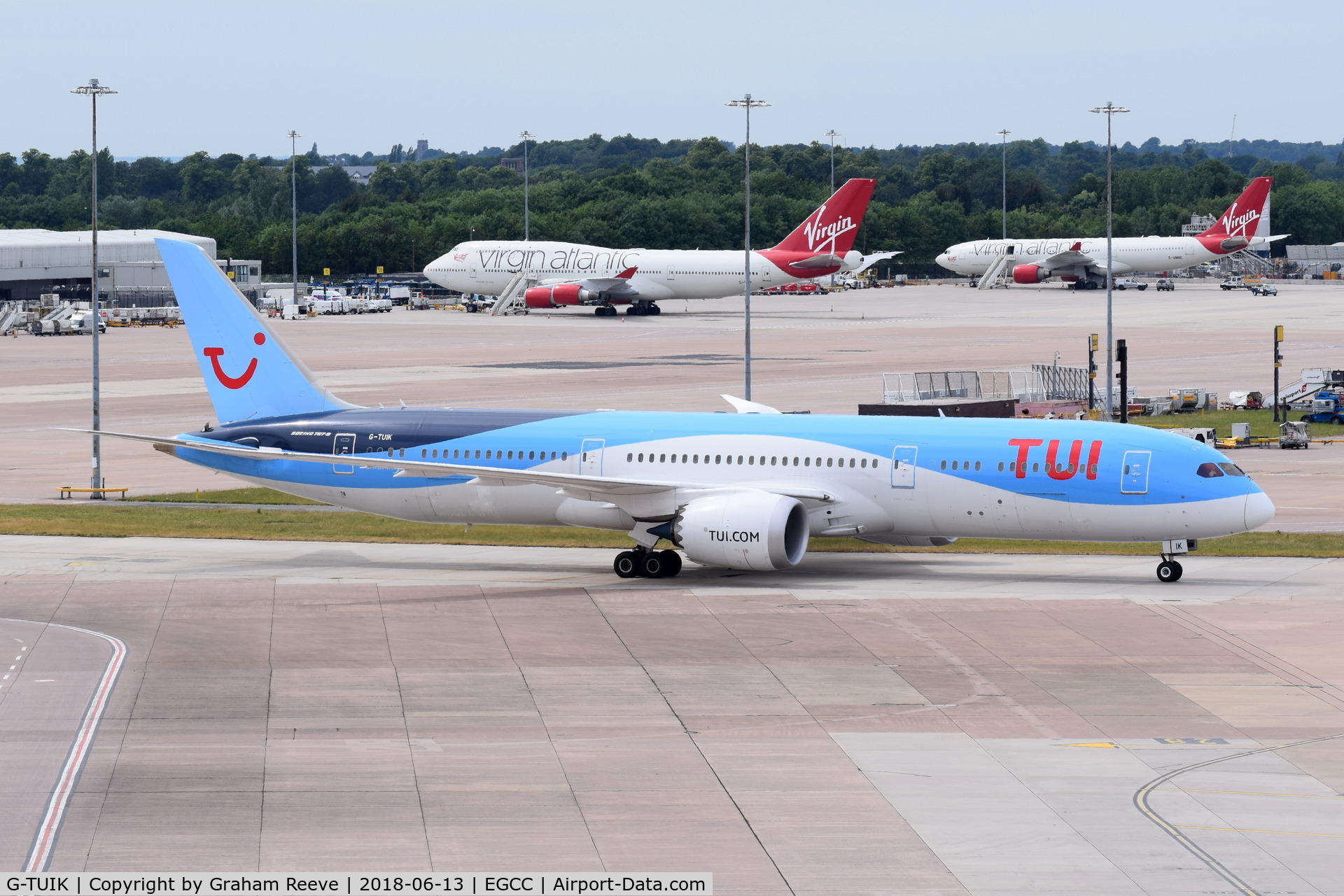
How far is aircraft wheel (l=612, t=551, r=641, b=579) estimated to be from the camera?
41281 mm

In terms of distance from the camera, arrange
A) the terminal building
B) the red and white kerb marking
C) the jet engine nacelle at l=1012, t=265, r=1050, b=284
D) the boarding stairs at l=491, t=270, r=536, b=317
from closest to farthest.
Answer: the red and white kerb marking
the boarding stairs at l=491, t=270, r=536, b=317
the terminal building
the jet engine nacelle at l=1012, t=265, r=1050, b=284

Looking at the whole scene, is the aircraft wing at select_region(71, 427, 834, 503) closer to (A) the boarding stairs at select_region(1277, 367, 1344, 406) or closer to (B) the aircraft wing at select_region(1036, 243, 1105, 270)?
(A) the boarding stairs at select_region(1277, 367, 1344, 406)

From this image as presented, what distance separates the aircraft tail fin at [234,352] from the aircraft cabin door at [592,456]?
23.9 feet

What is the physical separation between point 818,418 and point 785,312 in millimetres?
113303

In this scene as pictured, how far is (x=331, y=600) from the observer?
38.1 meters

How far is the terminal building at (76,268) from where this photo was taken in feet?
530

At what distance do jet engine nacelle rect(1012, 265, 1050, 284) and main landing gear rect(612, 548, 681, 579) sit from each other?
148 meters

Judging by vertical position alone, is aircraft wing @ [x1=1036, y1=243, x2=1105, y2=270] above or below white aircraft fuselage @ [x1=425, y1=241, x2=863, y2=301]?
above

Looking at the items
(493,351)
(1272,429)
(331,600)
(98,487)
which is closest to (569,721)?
(331,600)

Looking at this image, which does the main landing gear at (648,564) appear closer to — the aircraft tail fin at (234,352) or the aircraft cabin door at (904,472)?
the aircraft cabin door at (904,472)

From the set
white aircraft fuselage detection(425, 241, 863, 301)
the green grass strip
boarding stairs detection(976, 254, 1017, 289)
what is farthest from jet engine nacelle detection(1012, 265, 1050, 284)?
the green grass strip

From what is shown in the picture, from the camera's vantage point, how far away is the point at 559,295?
147125 millimetres

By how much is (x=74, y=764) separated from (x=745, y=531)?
17974mm

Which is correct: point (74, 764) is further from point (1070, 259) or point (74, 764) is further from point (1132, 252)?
point (1132, 252)
